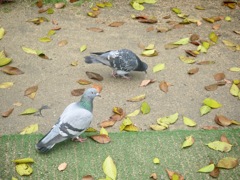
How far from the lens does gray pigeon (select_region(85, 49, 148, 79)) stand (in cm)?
459

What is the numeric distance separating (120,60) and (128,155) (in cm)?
135

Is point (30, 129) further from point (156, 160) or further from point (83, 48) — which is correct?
point (83, 48)

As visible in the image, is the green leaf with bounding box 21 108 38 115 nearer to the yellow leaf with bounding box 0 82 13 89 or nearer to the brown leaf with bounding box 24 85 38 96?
the brown leaf with bounding box 24 85 38 96

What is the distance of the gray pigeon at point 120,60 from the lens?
4594mm

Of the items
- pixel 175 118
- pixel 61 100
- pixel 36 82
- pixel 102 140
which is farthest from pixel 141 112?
pixel 36 82

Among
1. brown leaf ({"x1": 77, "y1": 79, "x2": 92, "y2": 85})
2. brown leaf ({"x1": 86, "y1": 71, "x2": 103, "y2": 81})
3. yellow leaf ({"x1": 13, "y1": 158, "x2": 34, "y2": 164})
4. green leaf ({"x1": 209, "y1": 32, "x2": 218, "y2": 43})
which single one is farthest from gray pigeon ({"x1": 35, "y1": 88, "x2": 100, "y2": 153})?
green leaf ({"x1": 209, "y1": 32, "x2": 218, "y2": 43})

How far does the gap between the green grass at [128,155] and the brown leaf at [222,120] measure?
0.10 metres

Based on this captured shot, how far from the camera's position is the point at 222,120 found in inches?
159

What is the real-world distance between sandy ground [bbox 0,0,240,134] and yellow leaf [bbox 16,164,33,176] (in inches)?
20.4

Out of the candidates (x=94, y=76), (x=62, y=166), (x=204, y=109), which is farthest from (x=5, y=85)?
(x=204, y=109)

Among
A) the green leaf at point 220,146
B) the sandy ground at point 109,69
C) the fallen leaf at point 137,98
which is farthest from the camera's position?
the fallen leaf at point 137,98

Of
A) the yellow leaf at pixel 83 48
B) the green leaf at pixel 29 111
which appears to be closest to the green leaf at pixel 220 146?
the green leaf at pixel 29 111

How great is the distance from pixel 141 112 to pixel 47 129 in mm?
1011

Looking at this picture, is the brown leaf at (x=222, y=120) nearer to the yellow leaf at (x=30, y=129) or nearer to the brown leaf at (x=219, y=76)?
the brown leaf at (x=219, y=76)
